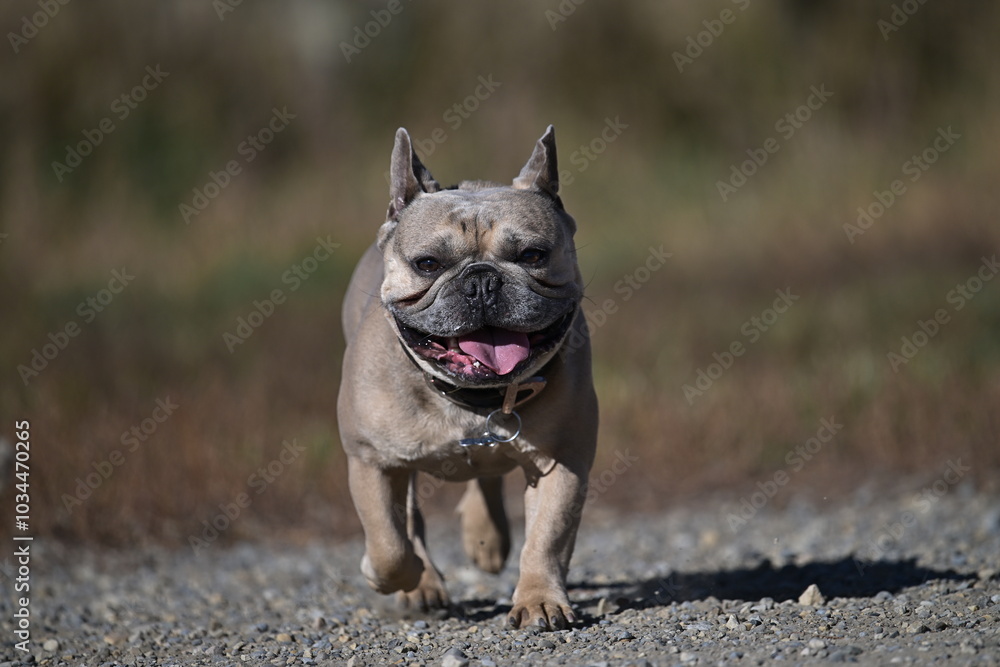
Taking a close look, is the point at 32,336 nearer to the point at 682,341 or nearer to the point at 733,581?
the point at 682,341

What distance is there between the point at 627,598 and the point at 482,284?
1.91 meters

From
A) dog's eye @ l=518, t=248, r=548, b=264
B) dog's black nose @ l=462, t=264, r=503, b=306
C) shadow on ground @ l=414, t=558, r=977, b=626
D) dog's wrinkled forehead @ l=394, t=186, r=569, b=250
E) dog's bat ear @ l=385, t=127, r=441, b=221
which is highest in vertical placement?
dog's bat ear @ l=385, t=127, r=441, b=221

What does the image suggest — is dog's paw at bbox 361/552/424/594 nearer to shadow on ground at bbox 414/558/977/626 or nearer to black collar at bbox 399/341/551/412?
shadow on ground at bbox 414/558/977/626

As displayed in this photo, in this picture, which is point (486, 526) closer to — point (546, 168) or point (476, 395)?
point (476, 395)

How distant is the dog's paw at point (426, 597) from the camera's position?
562cm

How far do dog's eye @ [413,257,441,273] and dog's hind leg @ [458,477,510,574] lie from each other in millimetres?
1661

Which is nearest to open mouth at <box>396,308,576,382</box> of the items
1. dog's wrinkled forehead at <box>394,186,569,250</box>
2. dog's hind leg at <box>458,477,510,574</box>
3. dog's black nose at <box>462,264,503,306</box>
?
dog's black nose at <box>462,264,503,306</box>

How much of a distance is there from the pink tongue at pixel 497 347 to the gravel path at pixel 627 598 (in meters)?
1.02

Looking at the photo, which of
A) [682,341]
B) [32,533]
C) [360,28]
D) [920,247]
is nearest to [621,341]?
[682,341]

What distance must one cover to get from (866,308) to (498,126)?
6.23 m

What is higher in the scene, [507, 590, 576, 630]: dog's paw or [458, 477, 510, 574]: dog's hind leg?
[458, 477, 510, 574]: dog's hind leg

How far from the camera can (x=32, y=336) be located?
34.0 feet

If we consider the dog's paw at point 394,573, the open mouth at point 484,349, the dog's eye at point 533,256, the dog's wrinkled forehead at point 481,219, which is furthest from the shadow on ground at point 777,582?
the dog's wrinkled forehead at point 481,219

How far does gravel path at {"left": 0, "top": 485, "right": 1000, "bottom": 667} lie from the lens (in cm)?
435
